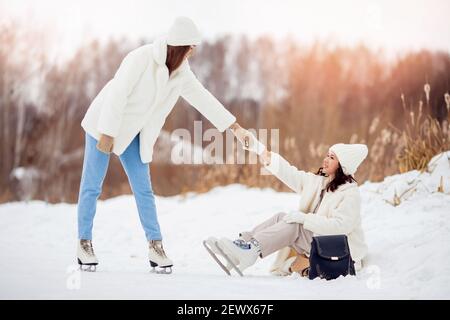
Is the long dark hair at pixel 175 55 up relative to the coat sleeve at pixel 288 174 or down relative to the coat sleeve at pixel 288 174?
up

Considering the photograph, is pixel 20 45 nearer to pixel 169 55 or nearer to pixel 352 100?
pixel 352 100

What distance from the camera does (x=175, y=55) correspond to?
2.49 meters

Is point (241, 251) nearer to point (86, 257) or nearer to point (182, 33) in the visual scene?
point (86, 257)

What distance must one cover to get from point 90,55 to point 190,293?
4563 mm

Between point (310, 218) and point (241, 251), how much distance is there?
30 cm

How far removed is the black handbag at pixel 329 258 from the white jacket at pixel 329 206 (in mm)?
95

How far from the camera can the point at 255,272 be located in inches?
122

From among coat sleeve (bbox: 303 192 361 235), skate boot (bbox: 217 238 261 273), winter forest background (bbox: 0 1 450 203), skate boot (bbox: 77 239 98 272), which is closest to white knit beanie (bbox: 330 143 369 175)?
coat sleeve (bbox: 303 192 361 235)

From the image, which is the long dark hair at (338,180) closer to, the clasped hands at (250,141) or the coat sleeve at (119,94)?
the clasped hands at (250,141)

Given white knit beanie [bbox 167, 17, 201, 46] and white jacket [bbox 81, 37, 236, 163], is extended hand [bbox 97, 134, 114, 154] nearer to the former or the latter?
white jacket [bbox 81, 37, 236, 163]

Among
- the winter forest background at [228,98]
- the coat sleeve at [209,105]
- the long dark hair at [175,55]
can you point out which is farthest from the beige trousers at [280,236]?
the winter forest background at [228,98]

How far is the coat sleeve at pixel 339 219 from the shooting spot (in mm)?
2482

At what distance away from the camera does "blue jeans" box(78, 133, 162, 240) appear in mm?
2500
